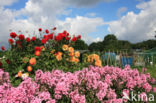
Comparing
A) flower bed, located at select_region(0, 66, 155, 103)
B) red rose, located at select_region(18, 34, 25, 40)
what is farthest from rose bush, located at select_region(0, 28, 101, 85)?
flower bed, located at select_region(0, 66, 155, 103)

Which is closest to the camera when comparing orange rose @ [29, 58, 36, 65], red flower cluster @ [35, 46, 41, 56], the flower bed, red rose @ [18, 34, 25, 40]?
the flower bed

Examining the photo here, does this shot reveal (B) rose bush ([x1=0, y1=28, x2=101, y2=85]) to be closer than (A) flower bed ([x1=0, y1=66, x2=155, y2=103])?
No

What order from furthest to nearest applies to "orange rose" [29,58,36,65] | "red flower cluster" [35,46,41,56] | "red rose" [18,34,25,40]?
"red rose" [18,34,25,40]
"red flower cluster" [35,46,41,56]
"orange rose" [29,58,36,65]

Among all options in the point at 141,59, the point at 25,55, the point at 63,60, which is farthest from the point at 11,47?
the point at 141,59

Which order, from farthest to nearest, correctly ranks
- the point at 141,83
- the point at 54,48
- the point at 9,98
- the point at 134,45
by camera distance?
the point at 134,45, the point at 54,48, the point at 141,83, the point at 9,98

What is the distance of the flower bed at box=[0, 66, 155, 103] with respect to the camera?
2.28 m

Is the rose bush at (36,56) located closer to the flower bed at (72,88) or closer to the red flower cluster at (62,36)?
the red flower cluster at (62,36)

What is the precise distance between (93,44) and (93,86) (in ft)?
195

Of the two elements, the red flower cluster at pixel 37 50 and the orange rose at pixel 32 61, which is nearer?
the orange rose at pixel 32 61

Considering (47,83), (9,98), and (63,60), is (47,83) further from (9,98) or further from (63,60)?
(63,60)

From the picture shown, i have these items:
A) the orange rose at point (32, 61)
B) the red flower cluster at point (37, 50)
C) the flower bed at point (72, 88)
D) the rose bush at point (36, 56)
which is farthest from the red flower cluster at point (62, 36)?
the flower bed at point (72, 88)

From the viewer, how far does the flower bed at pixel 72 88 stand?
228 cm

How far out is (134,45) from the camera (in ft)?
235

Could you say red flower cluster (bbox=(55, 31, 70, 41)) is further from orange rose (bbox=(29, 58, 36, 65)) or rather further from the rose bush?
A: orange rose (bbox=(29, 58, 36, 65))
